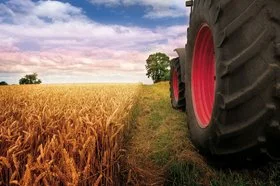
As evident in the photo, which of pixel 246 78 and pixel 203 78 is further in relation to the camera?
pixel 203 78

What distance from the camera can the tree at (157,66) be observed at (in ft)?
185

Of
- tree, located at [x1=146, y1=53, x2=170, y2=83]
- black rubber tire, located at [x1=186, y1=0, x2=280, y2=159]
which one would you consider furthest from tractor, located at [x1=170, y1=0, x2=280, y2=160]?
tree, located at [x1=146, y1=53, x2=170, y2=83]

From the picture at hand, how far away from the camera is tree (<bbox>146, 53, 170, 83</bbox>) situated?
56475 mm

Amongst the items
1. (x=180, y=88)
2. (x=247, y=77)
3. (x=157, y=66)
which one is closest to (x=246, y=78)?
(x=247, y=77)

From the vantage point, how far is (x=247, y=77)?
2.63 m

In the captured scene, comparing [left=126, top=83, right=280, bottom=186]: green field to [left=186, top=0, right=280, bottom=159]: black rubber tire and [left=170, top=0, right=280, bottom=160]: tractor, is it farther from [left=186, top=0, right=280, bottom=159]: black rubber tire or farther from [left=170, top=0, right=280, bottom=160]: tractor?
[left=186, top=0, right=280, bottom=159]: black rubber tire

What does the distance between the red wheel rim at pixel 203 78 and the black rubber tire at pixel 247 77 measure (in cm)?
84

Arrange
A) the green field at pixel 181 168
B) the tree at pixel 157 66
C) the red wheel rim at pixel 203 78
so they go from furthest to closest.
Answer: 1. the tree at pixel 157 66
2. the red wheel rim at pixel 203 78
3. the green field at pixel 181 168

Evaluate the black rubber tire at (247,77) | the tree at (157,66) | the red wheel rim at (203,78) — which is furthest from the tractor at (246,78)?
the tree at (157,66)

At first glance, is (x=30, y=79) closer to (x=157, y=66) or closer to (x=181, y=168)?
(x=157, y=66)

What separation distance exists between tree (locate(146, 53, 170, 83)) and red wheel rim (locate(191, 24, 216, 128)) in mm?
51443

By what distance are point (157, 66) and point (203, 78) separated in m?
53.4

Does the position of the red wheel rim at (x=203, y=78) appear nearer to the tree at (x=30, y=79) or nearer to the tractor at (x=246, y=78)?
the tractor at (x=246, y=78)

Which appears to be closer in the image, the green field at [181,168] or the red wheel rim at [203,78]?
the green field at [181,168]
